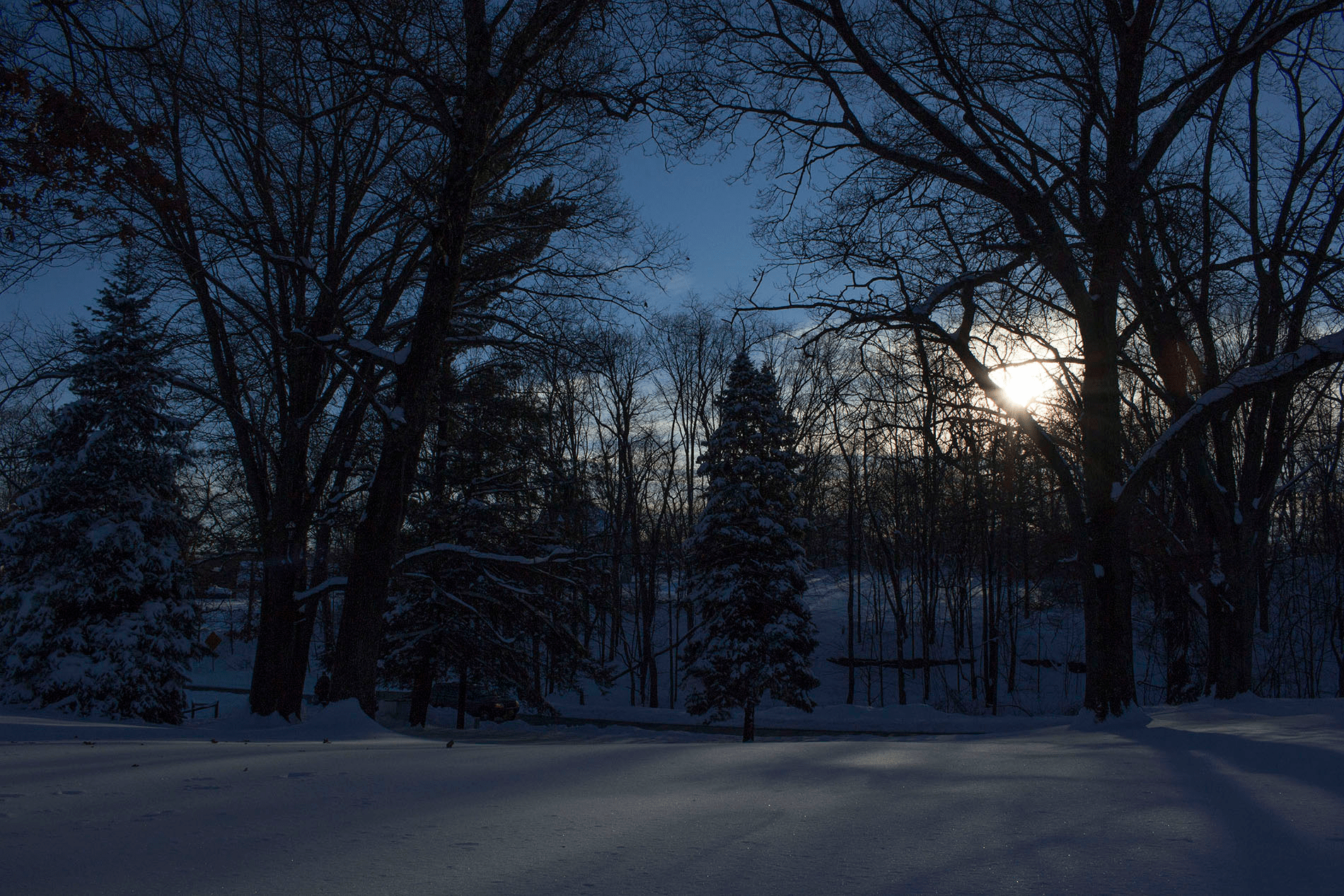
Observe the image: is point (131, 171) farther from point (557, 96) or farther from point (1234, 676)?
point (1234, 676)

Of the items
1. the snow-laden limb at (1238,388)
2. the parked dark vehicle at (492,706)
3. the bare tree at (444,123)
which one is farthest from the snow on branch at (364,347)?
the parked dark vehicle at (492,706)

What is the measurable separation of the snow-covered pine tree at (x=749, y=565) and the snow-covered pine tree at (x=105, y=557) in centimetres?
1221

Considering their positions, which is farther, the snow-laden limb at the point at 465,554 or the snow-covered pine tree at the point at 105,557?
the snow-covered pine tree at the point at 105,557

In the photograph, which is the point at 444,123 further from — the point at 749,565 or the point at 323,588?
the point at 749,565

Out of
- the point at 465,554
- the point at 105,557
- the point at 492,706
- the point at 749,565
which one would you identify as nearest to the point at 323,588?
the point at 465,554

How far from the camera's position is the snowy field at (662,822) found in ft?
7.68

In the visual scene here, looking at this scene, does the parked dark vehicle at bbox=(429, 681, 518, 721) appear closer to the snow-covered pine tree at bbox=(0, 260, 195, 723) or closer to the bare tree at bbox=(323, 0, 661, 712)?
the snow-covered pine tree at bbox=(0, 260, 195, 723)

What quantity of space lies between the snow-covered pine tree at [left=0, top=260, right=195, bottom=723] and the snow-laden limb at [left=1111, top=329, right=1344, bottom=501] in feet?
58.2

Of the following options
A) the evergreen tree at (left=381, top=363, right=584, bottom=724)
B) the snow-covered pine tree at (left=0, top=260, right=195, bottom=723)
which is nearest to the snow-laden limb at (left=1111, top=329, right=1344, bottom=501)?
the evergreen tree at (left=381, top=363, right=584, bottom=724)

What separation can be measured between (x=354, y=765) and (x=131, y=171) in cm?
522

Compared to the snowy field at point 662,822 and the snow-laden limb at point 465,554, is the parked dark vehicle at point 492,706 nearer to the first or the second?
the snow-laden limb at point 465,554

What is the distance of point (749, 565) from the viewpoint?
20.9 metres

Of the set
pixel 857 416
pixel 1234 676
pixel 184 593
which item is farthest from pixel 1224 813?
pixel 184 593

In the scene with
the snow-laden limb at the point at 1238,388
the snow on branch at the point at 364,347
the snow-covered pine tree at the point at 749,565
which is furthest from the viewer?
the snow-covered pine tree at the point at 749,565
